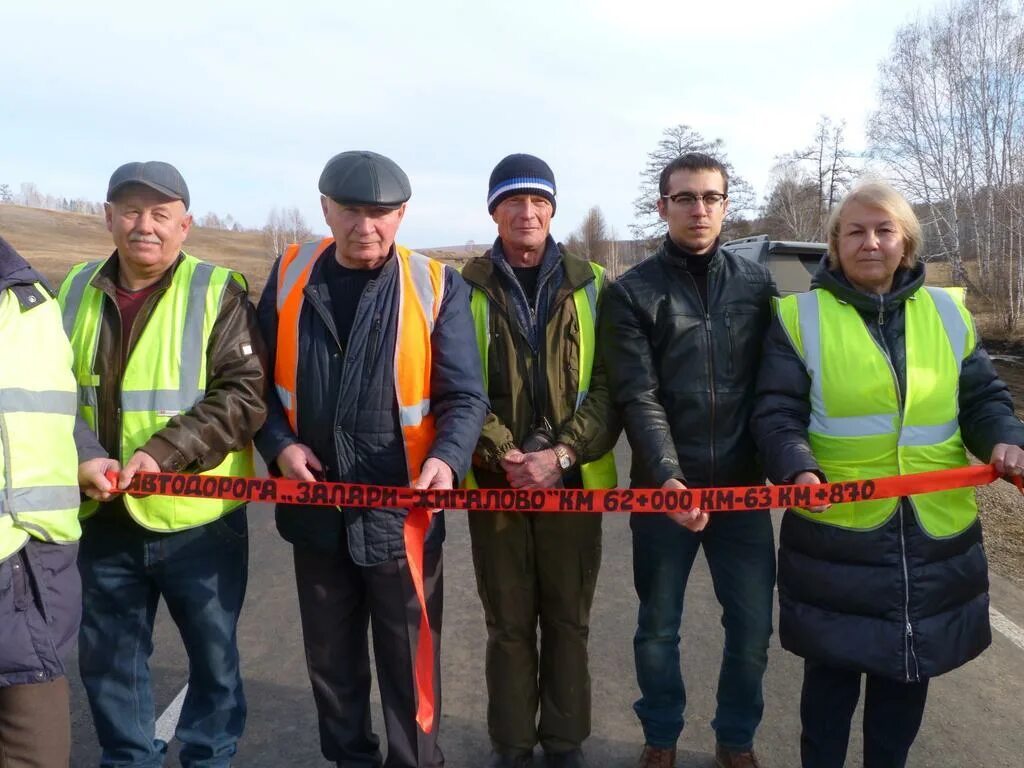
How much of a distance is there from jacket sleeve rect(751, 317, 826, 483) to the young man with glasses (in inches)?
7.3

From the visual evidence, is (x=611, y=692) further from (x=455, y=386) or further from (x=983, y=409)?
(x=983, y=409)

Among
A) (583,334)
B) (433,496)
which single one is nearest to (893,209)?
(583,334)

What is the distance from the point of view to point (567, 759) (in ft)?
9.38

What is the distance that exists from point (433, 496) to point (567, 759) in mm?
1293

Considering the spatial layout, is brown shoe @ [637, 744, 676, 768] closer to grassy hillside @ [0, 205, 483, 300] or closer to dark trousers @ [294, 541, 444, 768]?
dark trousers @ [294, 541, 444, 768]

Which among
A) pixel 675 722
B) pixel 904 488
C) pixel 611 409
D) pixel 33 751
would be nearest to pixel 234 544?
pixel 33 751

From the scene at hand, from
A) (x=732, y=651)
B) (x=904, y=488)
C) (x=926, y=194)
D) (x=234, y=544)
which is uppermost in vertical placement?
(x=926, y=194)

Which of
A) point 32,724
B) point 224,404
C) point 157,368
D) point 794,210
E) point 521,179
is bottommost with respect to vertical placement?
point 32,724

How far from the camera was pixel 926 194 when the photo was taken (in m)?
25.8

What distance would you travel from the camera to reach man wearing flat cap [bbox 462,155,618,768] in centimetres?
274

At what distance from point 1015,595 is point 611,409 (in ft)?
10.8

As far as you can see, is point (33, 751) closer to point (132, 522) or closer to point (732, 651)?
point (132, 522)

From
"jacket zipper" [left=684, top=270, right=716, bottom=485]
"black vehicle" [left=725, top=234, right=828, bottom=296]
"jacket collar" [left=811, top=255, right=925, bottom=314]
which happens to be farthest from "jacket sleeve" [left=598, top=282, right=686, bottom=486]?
"black vehicle" [left=725, top=234, right=828, bottom=296]

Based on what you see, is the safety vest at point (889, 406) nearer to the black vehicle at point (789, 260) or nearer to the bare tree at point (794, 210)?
the black vehicle at point (789, 260)
